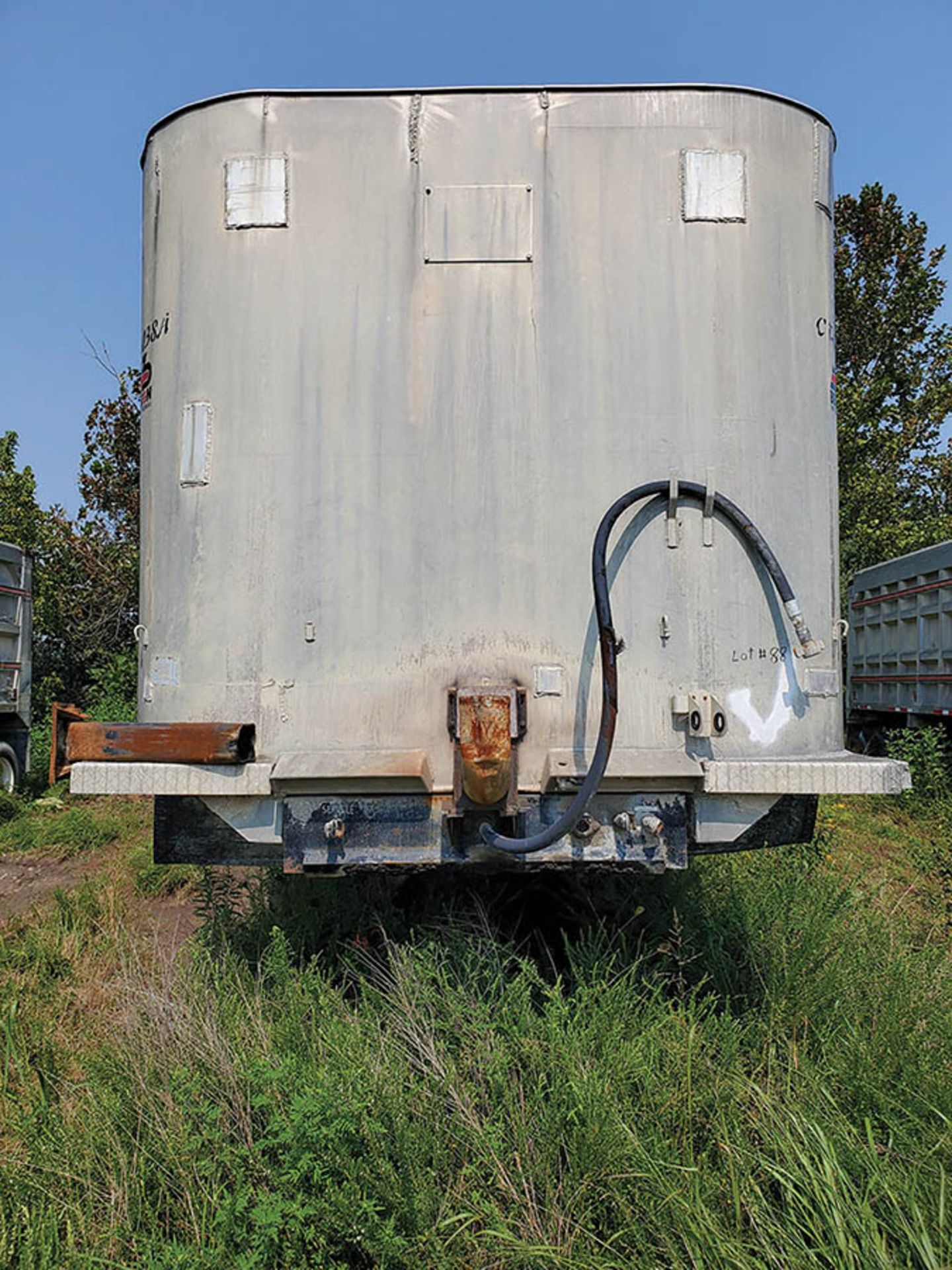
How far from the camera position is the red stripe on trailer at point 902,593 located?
1123cm

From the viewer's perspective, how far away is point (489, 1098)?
3.26m

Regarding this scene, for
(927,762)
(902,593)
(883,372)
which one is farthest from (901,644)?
(883,372)

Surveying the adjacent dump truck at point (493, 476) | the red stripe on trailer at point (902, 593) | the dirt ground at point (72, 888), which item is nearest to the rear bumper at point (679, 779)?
the adjacent dump truck at point (493, 476)

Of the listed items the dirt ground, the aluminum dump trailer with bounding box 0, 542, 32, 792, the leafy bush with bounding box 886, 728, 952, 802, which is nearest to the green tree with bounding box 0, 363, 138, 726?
the aluminum dump trailer with bounding box 0, 542, 32, 792

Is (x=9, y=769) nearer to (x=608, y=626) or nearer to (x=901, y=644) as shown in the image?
(x=608, y=626)

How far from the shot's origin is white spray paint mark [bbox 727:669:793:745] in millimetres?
3584

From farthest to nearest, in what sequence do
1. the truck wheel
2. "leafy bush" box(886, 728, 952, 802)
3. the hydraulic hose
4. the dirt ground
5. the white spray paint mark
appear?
the truck wheel
"leafy bush" box(886, 728, 952, 802)
the dirt ground
the white spray paint mark
the hydraulic hose

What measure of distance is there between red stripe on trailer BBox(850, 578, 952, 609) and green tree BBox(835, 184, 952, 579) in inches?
117

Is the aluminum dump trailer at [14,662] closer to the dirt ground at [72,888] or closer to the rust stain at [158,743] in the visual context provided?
the dirt ground at [72,888]

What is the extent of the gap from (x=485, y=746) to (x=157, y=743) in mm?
1099

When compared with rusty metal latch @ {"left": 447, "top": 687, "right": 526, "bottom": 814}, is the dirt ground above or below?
below

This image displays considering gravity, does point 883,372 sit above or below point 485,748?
above

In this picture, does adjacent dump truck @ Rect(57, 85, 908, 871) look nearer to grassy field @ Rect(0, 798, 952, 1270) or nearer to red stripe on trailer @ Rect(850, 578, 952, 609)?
grassy field @ Rect(0, 798, 952, 1270)

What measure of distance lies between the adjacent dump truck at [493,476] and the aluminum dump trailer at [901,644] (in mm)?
8415
